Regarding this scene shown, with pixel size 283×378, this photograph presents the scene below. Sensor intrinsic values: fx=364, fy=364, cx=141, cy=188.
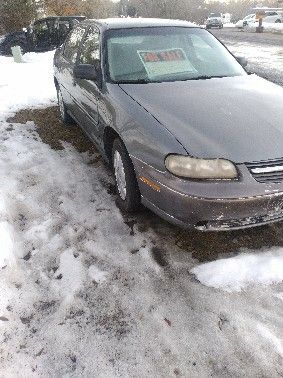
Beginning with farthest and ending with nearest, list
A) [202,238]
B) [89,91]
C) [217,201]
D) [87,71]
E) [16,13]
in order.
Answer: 1. [16,13]
2. [89,91]
3. [87,71]
4. [202,238]
5. [217,201]

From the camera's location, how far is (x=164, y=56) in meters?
3.79

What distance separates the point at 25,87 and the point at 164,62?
5.02m

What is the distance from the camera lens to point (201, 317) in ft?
7.94

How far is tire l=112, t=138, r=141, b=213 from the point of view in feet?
10.4

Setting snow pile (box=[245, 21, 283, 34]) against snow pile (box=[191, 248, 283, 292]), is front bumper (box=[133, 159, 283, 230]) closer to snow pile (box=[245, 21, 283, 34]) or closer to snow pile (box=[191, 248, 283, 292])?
snow pile (box=[191, 248, 283, 292])

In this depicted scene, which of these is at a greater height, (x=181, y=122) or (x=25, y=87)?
(x=181, y=122)

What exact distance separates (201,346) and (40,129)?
171 inches

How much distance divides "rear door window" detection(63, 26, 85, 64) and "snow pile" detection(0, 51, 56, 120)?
1661 mm

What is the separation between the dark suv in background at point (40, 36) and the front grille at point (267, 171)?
13.1 meters

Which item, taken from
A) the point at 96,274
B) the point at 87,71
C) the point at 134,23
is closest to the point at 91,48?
the point at 134,23

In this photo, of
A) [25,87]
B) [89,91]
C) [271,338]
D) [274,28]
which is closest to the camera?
[271,338]

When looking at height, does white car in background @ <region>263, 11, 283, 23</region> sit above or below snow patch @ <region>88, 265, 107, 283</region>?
below

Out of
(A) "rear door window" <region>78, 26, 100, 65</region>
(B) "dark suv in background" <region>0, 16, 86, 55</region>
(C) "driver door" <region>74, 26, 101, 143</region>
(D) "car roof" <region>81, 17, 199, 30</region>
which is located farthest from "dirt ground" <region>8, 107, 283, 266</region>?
(B) "dark suv in background" <region>0, 16, 86, 55</region>

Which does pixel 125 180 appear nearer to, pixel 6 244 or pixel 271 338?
pixel 6 244
